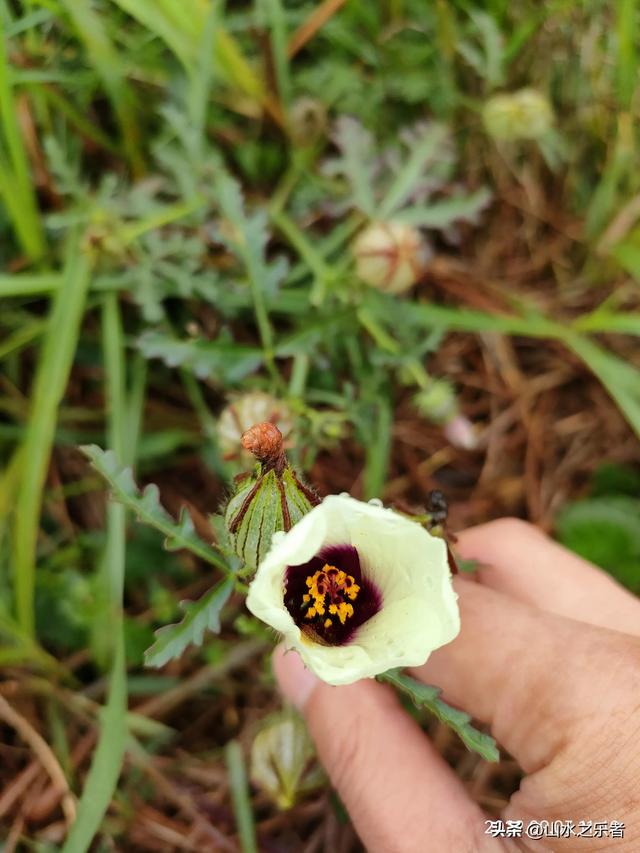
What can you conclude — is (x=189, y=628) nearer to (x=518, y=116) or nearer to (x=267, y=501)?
(x=267, y=501)

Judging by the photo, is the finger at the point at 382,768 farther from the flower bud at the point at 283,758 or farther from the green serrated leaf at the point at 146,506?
the green serrated leaf at the point at 146,506

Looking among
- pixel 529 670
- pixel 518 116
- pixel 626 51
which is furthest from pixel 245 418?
pixel 626 51

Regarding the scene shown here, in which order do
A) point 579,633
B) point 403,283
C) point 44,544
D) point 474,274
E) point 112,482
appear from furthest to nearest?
point 474,274
point 44,544
point 403,283
point 579,633
point 112,482

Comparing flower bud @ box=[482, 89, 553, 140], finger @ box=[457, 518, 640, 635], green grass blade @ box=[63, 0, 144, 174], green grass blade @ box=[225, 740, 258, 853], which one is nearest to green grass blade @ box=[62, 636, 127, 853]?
green grass blade @ box=[225, 740, 258, 853]

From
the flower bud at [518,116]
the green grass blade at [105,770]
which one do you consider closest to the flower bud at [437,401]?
the flower bud at [518,116]

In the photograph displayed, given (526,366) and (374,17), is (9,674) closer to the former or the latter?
(526,366)

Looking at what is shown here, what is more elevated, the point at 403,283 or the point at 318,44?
the point at 318,44

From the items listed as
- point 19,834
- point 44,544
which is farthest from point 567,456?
point 19,834
